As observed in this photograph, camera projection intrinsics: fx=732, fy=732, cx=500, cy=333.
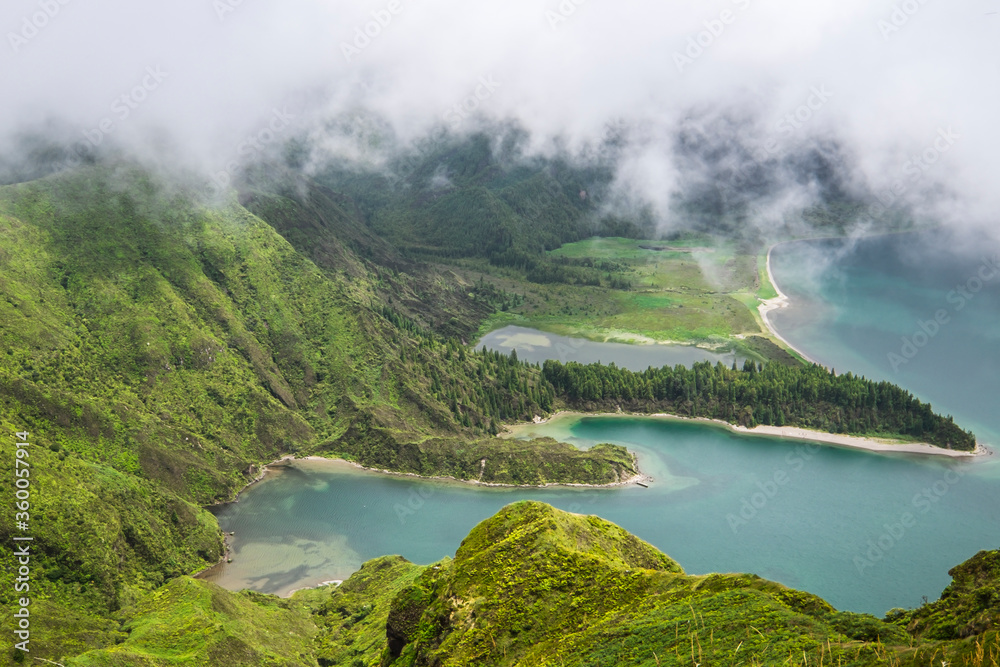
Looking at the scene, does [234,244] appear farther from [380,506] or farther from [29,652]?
[29,652]

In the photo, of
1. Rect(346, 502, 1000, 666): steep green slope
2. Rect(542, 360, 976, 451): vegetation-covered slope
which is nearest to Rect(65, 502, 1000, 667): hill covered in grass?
Rect(346, 502, 1000, 666): steep green slope

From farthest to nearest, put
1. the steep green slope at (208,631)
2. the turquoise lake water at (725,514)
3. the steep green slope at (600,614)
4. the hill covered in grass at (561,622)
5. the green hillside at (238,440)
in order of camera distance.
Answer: the turquoise lake water at (725,514), the steep green slope at (208,631), the green hillside at (238,440), the steep green slope at (600,614), the hill covered in grass at (561,622)

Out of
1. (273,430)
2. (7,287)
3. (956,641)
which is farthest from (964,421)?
(7,287)

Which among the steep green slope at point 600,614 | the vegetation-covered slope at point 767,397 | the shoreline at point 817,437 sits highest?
the vegetation-covered slope at point 767,397

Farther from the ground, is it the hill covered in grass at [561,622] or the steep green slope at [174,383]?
the steep green slope at [174,383]

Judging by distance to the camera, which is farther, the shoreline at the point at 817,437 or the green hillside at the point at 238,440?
the shoreline at the point at 817,437

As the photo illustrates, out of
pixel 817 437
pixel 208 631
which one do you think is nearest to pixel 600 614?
pixel 208 631

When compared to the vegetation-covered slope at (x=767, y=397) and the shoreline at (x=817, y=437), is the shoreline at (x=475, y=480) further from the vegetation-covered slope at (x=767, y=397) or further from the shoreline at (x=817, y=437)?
the vegetation-covered slope at (x=767, y=397)

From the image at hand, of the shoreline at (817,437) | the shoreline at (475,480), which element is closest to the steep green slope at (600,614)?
the shoreline at (475,480)
